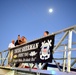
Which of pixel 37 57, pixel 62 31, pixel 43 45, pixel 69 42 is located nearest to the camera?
pixel 69 42

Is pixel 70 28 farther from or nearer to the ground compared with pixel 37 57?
farther from the ground

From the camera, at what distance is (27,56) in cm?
438

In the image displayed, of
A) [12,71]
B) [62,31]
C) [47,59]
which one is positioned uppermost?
[62,31]

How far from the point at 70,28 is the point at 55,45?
677 mm

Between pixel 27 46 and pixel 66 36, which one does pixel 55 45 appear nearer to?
pixel 66 36

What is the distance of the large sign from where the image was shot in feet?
9.90

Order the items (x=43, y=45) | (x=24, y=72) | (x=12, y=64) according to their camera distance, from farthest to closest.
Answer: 1. (x=12, y=64)
2. (x=24, y=72)
3. (x=43, y=45)

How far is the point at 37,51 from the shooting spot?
11.7 ft

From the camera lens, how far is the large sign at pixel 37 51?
302cm

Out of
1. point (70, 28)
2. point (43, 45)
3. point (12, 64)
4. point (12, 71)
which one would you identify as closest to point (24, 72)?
point (12, 71)

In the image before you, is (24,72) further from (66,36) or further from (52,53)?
(66,36)

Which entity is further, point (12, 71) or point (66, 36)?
point (12, 71)

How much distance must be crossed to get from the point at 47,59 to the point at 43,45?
1.09 feet

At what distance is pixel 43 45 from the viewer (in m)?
3.26
